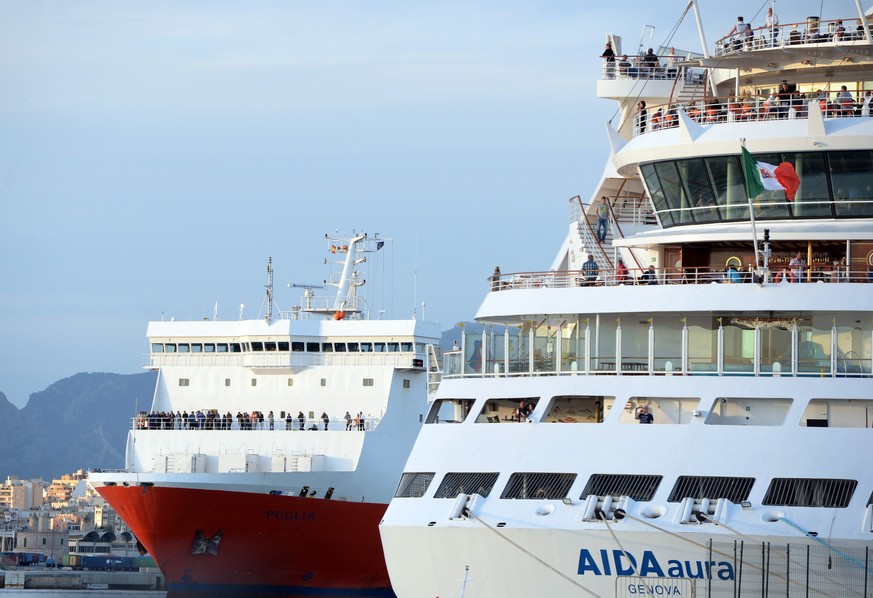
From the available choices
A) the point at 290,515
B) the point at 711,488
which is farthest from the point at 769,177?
the point at 290,515

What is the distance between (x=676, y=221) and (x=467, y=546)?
30.1 ft

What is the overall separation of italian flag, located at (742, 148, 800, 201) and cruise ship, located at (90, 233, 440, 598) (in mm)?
22356

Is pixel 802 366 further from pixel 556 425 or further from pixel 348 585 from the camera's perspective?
pixel 348 585

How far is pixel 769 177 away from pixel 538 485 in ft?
25.3

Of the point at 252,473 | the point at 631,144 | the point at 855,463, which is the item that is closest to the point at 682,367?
the point at 855,463

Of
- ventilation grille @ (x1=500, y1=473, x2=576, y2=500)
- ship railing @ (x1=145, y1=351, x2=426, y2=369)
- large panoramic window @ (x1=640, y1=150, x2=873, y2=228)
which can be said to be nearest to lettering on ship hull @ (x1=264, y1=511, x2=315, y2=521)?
ship railing @ (x1=145, y1=351, x2=426, y2=369)

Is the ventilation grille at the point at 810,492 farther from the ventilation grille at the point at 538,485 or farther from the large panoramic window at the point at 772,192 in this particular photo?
the large panoramic window at the point at 772,192

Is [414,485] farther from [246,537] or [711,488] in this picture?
[246,537]

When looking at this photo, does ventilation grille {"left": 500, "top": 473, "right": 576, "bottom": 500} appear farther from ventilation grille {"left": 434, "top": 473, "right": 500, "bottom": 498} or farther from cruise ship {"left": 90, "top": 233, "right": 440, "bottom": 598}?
cruise ship {"left": 90, "top": 233, "right": 440, "bottom": 598}

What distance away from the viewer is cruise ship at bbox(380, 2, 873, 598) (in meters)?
27.0

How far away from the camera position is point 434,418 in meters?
32.6

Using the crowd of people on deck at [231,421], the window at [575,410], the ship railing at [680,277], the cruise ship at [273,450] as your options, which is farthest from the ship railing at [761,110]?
the crowd of people on deck at [231,421]

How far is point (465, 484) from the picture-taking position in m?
29.6

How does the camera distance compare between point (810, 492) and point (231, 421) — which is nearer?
point (810, 492)
